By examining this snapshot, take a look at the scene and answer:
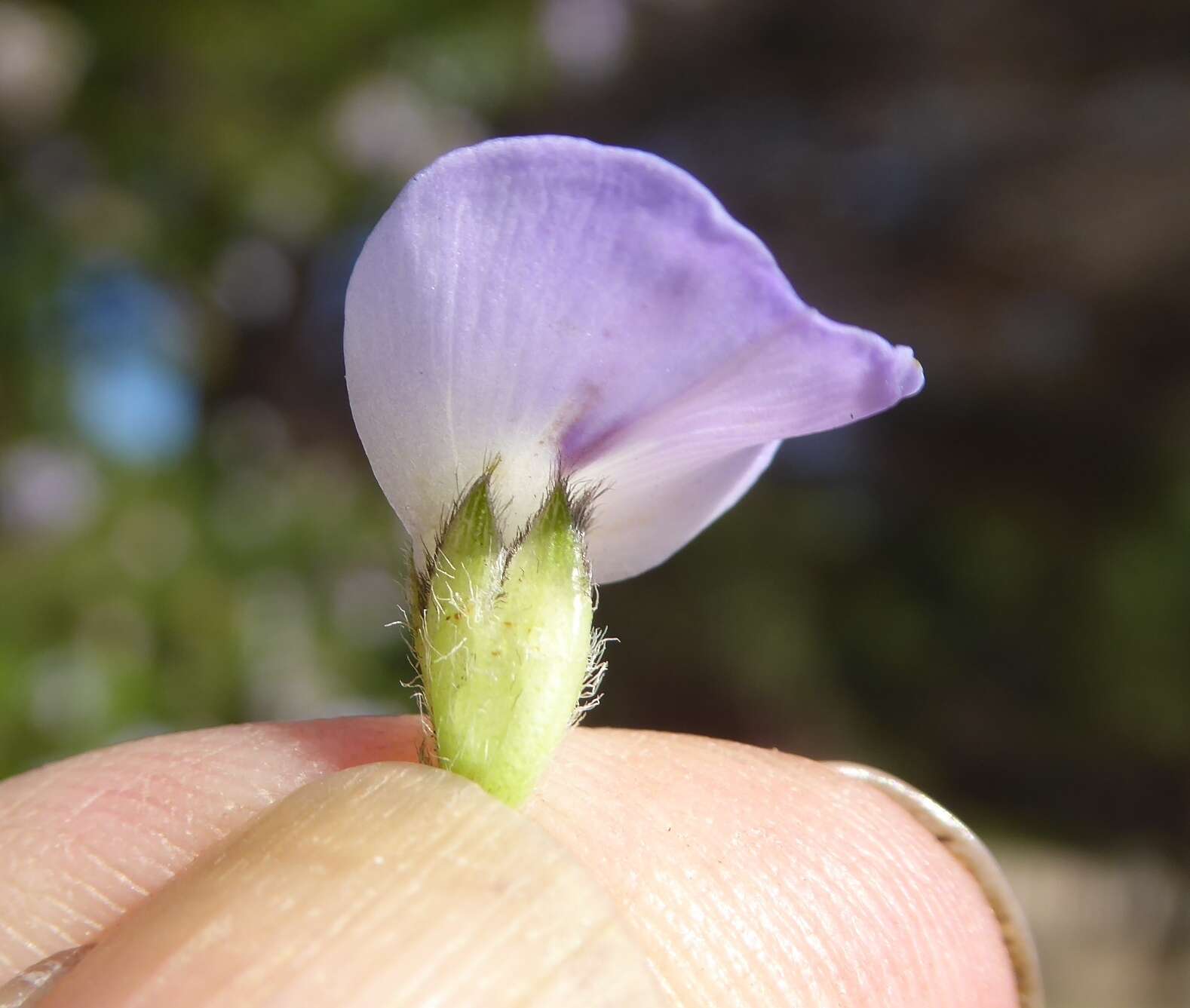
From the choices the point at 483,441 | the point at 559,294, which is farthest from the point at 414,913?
the point at 559,294

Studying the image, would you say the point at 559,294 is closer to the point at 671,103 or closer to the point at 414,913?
the point at 414,913

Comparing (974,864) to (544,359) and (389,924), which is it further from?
(544,359)

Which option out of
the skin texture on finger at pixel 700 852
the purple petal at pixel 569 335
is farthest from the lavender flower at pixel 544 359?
the skin texture on finger at pixel 700 852

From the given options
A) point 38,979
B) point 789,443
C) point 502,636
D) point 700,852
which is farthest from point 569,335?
point 789,443

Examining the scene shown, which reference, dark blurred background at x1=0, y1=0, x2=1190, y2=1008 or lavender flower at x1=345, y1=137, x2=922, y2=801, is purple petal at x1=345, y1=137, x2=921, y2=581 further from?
dark blurred background at x1=0, y1=0, x2=1190, y2=1008

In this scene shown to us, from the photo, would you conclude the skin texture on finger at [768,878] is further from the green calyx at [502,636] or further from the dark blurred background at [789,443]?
the dark blurred background at [789,443]

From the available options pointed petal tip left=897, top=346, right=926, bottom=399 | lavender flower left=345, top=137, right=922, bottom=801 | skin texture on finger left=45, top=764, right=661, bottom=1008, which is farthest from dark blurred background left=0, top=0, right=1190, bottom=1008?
pointed petal tip left=897, top=346, right=926, bottom=399
